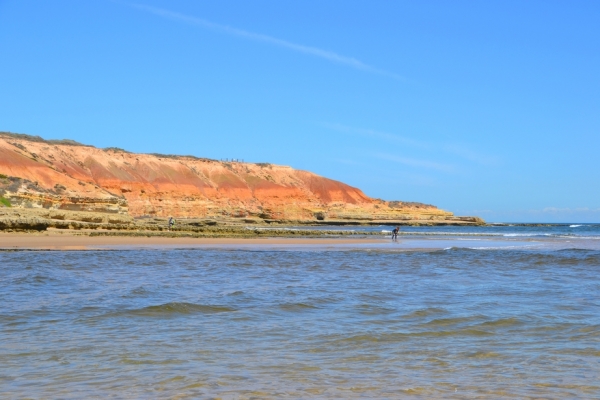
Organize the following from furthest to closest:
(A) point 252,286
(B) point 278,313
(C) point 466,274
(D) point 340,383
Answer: (C) point 466,274, (A) point 252,286, (B) point 278,313, (D) point 340,383

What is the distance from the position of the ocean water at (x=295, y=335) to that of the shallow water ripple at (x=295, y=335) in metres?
0.02

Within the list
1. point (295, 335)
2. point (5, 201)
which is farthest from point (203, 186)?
point (295, 335)

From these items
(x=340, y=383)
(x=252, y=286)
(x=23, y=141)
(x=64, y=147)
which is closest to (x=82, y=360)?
(x=340, y=383)

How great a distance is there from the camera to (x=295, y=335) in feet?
21.4

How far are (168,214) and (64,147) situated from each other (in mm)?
26913

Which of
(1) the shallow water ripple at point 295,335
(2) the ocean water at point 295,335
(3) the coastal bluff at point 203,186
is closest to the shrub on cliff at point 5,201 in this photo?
(2) the ocean water at point 295,335

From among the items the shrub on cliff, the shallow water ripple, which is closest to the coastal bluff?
the shrub on cliff

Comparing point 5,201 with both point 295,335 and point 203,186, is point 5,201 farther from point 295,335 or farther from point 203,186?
point 203,186

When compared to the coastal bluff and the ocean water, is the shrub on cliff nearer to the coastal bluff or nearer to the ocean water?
the ocean water

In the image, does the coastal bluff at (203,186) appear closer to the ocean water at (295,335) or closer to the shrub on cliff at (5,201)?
the shrub on cliff at (5,201)

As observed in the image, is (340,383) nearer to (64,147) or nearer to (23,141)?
(23,141)

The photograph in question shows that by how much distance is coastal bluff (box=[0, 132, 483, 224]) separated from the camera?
80875mm

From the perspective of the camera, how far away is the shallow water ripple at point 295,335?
4.57 m

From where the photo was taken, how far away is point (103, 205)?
44.8m
